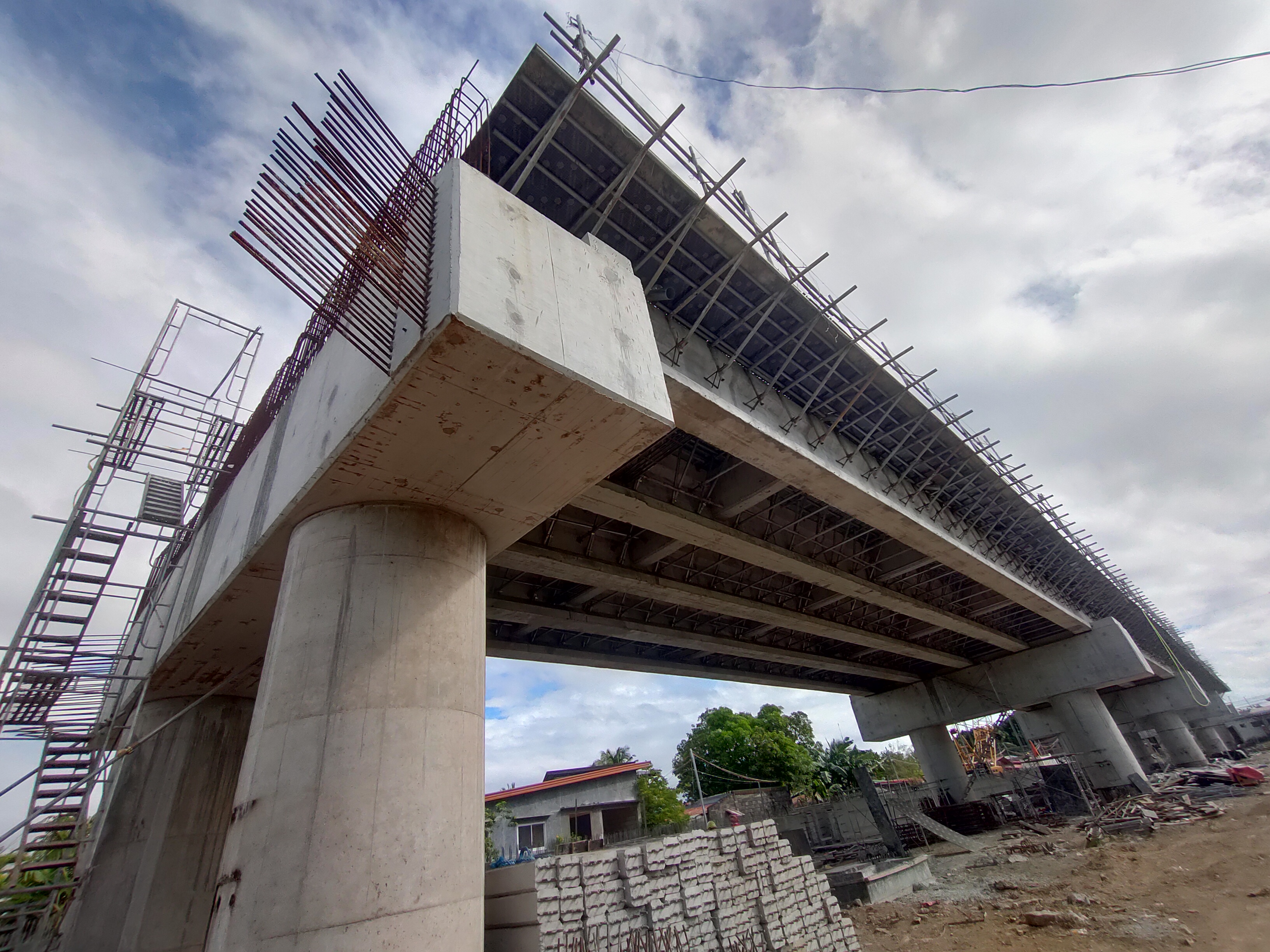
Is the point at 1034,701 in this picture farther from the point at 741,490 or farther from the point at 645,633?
the point at 741,490

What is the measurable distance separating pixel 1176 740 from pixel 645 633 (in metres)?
41.2

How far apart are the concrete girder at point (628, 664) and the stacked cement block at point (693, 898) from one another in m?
5.10

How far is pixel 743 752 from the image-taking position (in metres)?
41.6

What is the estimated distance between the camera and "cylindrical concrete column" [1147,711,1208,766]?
113 feet

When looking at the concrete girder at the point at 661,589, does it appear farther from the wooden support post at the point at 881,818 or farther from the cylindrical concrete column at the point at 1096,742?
the cylindrical concrete column at the point at 1096,742

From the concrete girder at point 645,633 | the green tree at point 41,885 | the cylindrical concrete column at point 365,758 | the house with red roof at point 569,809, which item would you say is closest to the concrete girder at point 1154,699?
the concrete girder at point 645,633

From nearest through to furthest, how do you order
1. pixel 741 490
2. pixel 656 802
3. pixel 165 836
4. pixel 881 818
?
pixel 165 836, pixel 741 490, pixel 881 818, pixel 656 802

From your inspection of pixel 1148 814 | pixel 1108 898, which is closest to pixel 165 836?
pixel 1108 898

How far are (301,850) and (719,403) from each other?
6.22m

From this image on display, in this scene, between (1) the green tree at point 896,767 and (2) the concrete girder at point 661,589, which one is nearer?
(2) the concrete girder at point 661,589

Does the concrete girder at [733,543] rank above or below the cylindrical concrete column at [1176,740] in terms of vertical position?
above

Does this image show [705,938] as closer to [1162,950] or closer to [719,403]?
[1162,950]

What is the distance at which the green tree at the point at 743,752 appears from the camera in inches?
1566

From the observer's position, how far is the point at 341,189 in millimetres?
4410
